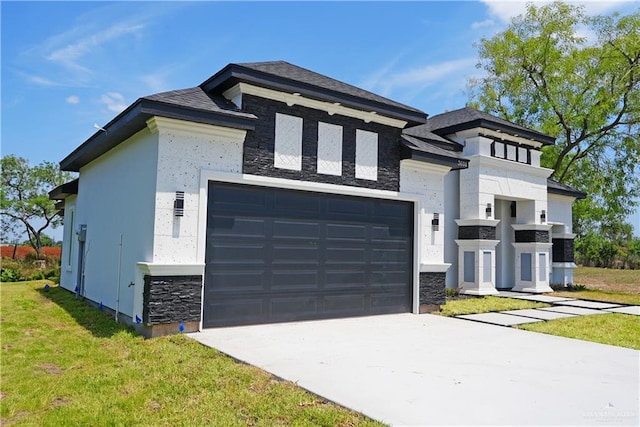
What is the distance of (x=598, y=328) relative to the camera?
30.2ft

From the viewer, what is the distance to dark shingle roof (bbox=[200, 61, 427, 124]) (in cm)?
842

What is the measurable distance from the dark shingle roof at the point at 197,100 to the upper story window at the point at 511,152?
9901mm

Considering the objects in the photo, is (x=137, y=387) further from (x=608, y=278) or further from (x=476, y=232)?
(x=608, y=278)

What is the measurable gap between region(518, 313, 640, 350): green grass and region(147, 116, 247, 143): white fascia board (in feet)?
21.5

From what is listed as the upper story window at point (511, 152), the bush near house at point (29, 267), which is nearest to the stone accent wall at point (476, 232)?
the upper story window at point (511, 152)

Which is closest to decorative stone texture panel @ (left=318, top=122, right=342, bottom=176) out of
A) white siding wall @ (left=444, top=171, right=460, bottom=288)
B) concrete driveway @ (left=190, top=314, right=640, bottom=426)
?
concrete driveway @ (left=190, top=314, right=640, bottom=426)

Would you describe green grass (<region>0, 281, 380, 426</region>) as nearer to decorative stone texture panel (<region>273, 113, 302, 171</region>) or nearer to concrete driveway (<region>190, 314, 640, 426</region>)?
concrete driveway (<region>190, 314, 640, 426</region>)

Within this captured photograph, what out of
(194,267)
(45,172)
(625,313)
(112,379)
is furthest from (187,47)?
(45,172)

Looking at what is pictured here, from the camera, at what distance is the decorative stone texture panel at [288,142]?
8914 millimetres

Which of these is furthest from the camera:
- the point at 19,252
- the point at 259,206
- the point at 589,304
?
the point at 19,252

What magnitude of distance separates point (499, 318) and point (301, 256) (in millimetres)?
4692

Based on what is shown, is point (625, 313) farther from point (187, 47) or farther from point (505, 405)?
point (187, 47)

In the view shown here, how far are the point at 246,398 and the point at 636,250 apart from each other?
46.0 m

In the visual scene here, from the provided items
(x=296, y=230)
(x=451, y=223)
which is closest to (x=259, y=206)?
(x=296, y=230)
